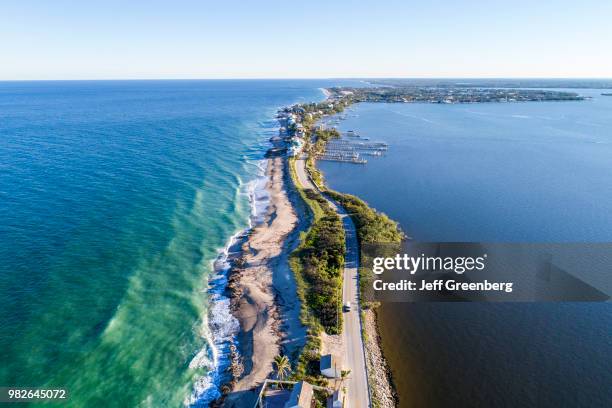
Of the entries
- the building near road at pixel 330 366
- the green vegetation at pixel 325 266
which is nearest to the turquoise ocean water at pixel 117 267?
the building near road at pixel 330 366

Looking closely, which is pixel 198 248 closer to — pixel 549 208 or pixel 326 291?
pixel 326 291

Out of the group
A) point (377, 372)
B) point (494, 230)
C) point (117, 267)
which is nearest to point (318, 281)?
point (377, 372)

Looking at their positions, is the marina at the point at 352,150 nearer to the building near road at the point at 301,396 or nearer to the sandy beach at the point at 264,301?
the sandy beach at the point at 264,301

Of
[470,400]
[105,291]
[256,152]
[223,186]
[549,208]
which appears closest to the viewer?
[470,400]

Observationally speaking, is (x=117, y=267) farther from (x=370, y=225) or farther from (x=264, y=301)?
(x=370, y=225)

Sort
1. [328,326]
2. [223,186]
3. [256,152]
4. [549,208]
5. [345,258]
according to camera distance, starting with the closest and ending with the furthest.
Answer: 1. [328,326]
2. [345,258]
3. [549,208]
4. [223,186]
5. [256,152]

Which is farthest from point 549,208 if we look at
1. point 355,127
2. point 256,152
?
point 355,127

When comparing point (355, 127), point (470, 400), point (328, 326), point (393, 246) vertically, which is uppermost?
point (355, 127)
